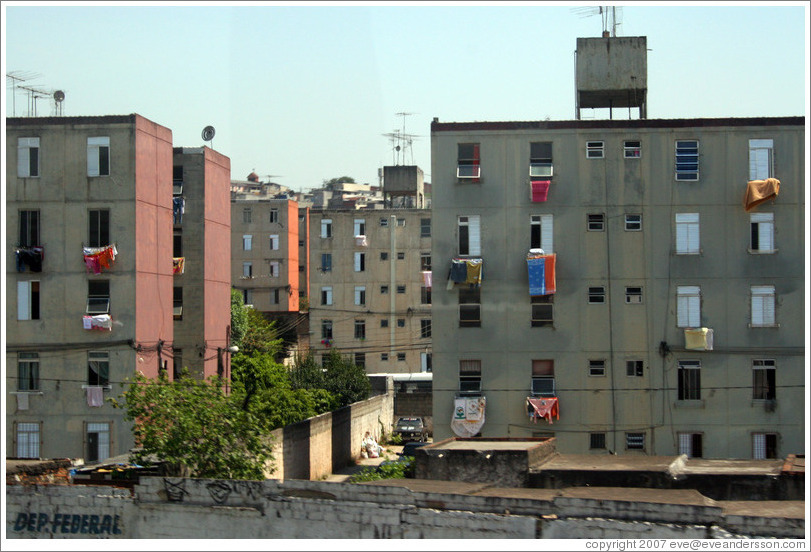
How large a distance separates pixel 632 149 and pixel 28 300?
20608 mm

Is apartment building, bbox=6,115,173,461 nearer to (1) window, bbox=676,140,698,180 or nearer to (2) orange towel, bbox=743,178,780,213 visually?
(1) window, bbox=676,140,698,180

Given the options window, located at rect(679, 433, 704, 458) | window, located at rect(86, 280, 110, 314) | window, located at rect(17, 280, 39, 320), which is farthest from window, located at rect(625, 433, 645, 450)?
window, located at rect(17, 280, 39, 320)

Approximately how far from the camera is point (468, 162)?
1346 inches

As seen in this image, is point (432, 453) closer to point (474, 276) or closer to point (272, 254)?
point (474, 276)

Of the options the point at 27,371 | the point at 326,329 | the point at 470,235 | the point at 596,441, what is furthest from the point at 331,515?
the point at 326,329

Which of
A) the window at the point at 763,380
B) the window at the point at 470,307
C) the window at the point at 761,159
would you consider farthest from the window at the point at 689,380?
the window at the point at 470,307

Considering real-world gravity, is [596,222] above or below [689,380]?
above

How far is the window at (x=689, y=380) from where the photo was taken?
3322cm

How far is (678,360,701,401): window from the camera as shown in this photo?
3322 cm

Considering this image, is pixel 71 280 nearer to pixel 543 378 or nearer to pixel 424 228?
pixel 543 378

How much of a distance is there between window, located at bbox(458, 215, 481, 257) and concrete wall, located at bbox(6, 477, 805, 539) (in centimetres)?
1552

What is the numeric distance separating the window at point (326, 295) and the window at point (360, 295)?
1.72 meters

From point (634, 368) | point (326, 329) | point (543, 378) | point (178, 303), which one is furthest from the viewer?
point (326, 329)

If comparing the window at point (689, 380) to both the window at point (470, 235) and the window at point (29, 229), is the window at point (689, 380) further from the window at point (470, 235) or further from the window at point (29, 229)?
the window at point (29, 229)
